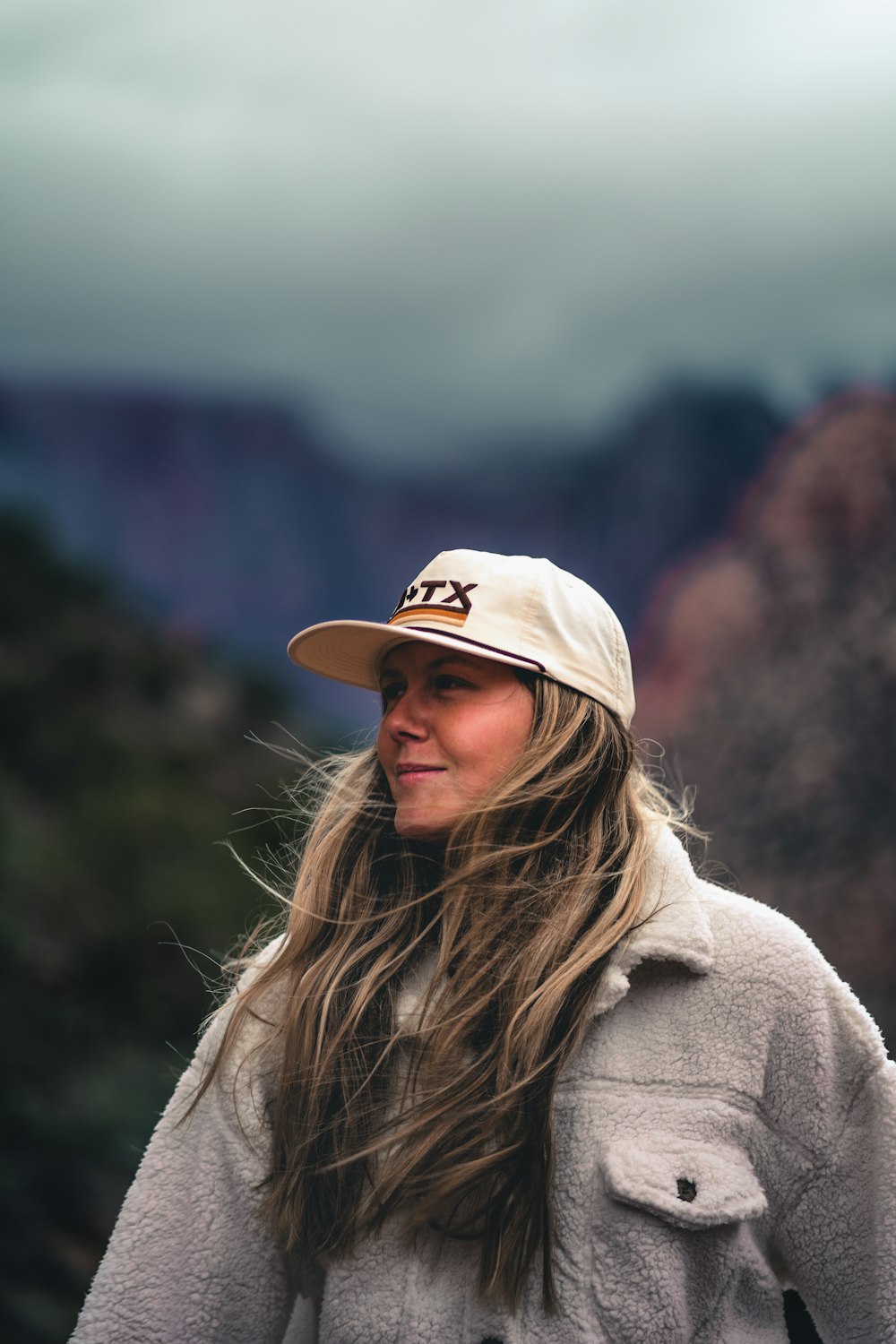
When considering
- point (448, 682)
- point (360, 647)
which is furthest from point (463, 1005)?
point (360, 647)

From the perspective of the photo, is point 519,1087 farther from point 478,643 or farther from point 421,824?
point 478,643

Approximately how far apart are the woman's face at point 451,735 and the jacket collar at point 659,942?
0.70 feet

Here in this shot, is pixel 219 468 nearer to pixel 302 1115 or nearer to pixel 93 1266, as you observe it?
pixel 93 1266

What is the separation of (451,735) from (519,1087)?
0.42 meters

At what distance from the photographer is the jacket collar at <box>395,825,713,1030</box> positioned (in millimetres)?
1377

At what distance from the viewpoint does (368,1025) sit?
1.43 metres

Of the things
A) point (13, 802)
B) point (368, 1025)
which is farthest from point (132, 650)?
point (368, 1025)

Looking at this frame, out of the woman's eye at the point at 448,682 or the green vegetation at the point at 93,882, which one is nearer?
the woman's eye at the point at 448,682

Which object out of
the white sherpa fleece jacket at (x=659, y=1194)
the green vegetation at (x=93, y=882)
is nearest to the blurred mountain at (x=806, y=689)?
the green vegetation at (x=93, y=882)

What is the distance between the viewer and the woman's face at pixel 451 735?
1.42m

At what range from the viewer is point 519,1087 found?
1.29 meters

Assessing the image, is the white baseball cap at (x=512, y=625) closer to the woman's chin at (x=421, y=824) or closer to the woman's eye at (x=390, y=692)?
the woman's eye at (x=390, y=692)

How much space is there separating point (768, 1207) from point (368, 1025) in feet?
1.72

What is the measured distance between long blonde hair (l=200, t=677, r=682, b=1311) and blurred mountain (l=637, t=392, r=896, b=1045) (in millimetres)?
2040
